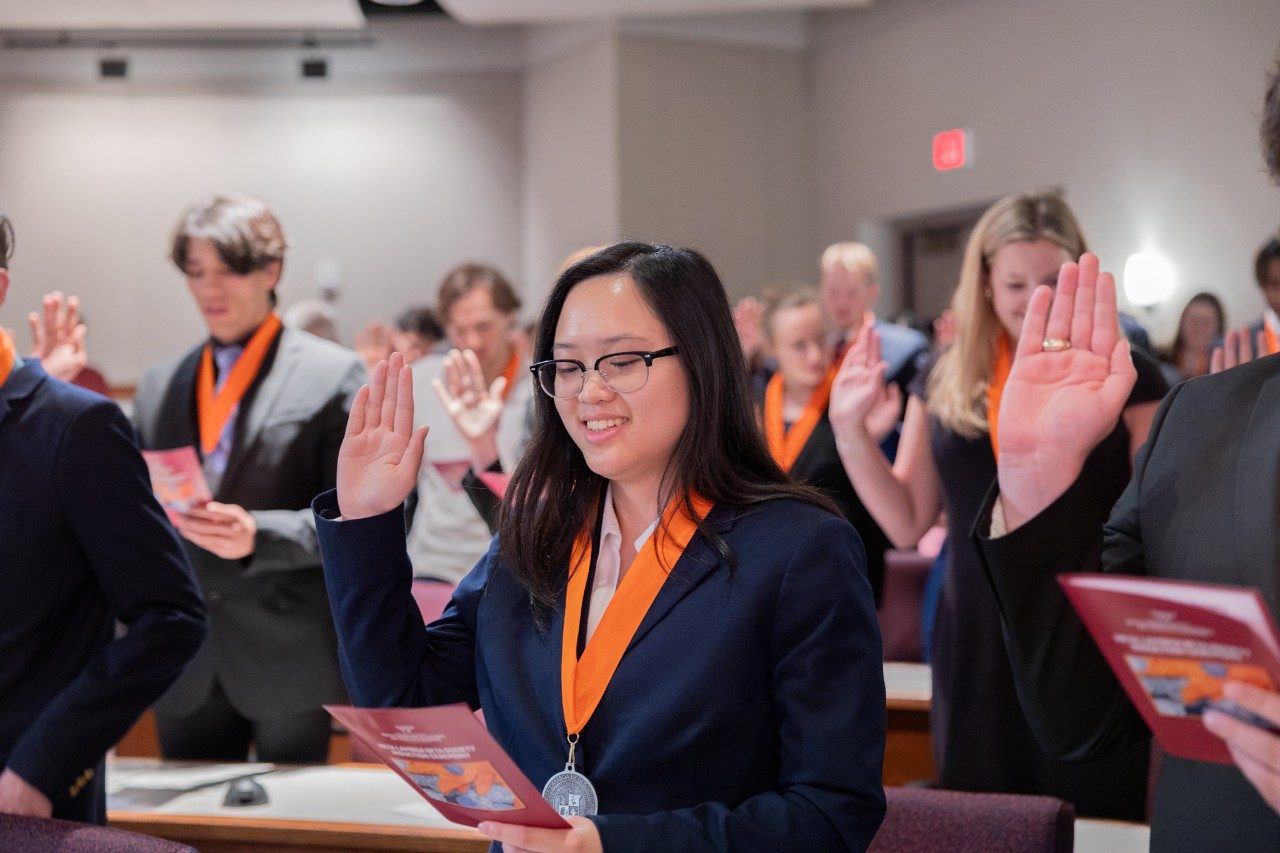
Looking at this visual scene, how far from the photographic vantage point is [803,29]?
34.4 ft

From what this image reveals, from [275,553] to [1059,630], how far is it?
6.78 feet

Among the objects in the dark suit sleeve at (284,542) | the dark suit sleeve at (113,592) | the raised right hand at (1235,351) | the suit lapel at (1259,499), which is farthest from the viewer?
the dark suit sleeve at (284,542)

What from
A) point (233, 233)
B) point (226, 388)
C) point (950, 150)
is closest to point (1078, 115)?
point (950, 150)

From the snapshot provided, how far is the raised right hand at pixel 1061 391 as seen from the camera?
4.45ft

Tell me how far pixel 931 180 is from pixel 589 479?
8.23 meters

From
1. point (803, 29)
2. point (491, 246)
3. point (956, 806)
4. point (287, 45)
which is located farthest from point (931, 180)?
point (956, 806)

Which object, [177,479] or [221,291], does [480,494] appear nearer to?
[177,479]

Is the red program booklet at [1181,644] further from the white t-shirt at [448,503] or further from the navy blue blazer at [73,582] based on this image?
the white t-shirt at [448,503]

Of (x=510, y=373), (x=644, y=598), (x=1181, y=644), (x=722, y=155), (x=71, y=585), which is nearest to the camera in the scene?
(x=1181, y=644)

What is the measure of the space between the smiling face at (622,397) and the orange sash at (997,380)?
1206mm

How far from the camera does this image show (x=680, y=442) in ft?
5.72

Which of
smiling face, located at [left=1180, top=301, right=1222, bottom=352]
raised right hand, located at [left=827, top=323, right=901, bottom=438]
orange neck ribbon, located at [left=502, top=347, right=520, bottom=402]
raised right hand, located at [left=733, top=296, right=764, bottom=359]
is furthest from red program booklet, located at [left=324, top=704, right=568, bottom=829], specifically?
smiling face, located at [left=1180, top=301, right=1222, bottom=352]

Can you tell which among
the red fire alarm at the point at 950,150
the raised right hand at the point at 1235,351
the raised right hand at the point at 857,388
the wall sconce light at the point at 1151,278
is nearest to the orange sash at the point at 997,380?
the raised right hand at the point at 857,388

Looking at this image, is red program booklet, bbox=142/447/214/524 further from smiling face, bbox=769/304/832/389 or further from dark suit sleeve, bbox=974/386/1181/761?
smiling face, bbox=769/304/832/389
